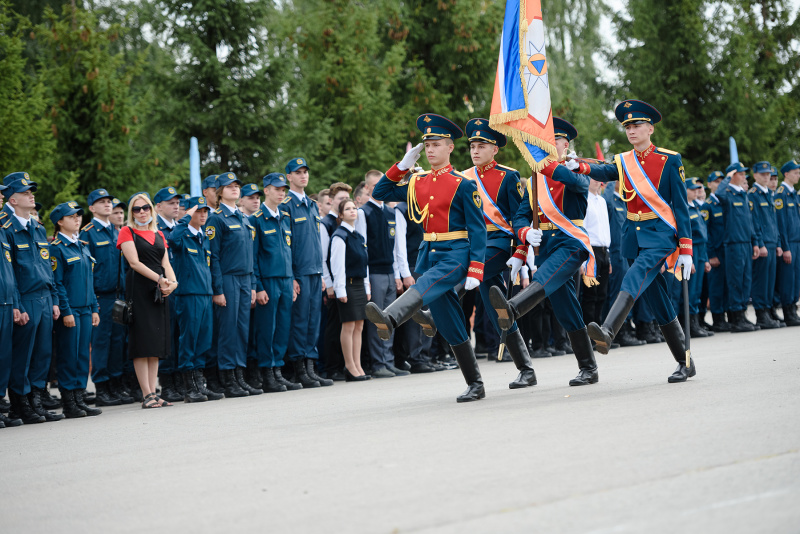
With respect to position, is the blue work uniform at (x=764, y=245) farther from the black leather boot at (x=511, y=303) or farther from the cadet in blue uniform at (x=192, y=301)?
the cadet in blue uniform at (x=192, y=301)

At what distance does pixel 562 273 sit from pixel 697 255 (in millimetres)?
7175

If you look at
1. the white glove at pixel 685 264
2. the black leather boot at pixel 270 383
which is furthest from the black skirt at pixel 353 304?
the white glove at pixel 685 264

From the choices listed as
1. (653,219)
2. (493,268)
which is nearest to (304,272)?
(493,268)

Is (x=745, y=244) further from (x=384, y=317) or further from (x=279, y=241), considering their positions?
(x=384, y=317)

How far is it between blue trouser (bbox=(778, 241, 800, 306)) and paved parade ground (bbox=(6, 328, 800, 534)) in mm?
7740

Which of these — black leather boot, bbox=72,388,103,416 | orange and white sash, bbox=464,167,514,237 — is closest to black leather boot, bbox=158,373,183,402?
black leather boot, bbox=72,388,103,416

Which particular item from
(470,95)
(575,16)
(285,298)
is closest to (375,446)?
(285,298)

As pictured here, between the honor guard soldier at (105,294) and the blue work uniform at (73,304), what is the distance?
2.08 feet

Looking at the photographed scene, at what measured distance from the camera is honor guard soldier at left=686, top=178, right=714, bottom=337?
14584 mm

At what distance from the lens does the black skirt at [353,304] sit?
11.4 metres

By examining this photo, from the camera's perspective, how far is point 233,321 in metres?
10.4

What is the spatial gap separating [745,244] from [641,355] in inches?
182

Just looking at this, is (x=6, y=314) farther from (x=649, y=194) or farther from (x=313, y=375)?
(x=649, y=194)

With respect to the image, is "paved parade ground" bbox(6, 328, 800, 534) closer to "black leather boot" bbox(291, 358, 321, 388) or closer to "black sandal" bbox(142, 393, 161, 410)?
"black sandal" bbox(142, 393, 161, 410)
